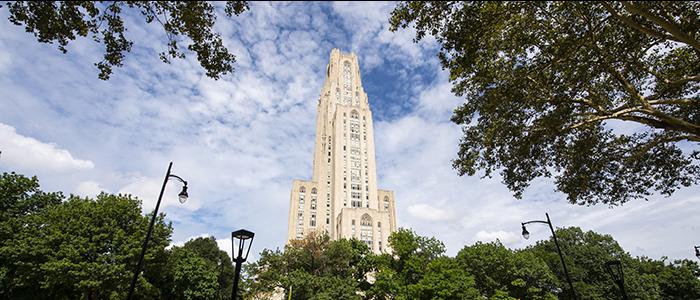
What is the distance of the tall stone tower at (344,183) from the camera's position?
265 ft

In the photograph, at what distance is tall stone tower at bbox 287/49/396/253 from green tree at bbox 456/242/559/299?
4494 centimetres

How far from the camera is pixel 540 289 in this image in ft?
104

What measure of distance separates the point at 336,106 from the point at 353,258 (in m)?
67.4

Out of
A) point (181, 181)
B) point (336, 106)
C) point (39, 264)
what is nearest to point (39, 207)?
point (39, 264)

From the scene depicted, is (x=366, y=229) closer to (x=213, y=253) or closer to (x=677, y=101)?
(x=213, y=253)

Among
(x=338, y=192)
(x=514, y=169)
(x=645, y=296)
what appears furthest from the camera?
(x=338, y=192)

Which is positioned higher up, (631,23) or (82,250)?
(631,23)

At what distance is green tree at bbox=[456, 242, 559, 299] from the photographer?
32531mm

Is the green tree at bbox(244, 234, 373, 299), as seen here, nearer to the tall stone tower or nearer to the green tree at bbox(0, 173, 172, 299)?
the green tree at bbox(0, 173, 172, 299)

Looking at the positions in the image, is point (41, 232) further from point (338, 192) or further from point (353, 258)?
point (338, 192)

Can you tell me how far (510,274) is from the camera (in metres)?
33.0

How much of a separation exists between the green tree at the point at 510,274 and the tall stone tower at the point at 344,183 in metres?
44.9

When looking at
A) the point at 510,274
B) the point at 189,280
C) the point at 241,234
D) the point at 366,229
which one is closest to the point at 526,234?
the point at 241,234

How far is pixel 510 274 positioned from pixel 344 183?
193ft
